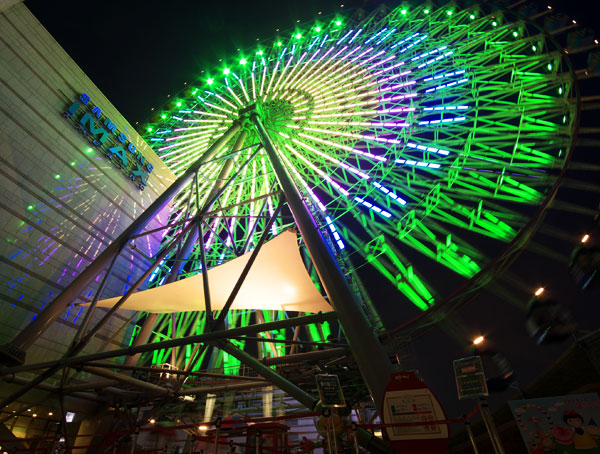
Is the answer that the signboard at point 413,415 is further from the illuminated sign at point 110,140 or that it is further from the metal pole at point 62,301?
the illuminated sign at point 110,140

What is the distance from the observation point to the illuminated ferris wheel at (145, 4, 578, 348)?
39.8 feet

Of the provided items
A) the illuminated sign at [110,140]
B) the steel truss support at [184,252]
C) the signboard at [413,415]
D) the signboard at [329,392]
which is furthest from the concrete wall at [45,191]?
the signboard at [413,415]

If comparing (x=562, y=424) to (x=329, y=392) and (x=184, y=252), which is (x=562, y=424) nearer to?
(x=329, y=392)

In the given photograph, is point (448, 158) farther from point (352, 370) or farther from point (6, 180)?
point (6, 180)

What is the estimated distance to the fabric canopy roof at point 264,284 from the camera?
8.56 meters

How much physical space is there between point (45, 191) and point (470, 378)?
12.2m

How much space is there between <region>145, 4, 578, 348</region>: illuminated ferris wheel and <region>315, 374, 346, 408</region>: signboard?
30.6ft


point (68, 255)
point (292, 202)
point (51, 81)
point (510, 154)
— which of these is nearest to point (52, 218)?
point (68, 255)

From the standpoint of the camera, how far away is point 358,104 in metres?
13.5

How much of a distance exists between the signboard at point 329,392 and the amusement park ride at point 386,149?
197 inches

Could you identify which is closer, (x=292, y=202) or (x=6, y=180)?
(x=292, y=202)

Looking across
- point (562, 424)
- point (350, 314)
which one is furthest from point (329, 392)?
point (562, 424)

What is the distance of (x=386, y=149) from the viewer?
570 inches

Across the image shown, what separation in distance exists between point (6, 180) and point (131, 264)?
4757mm
